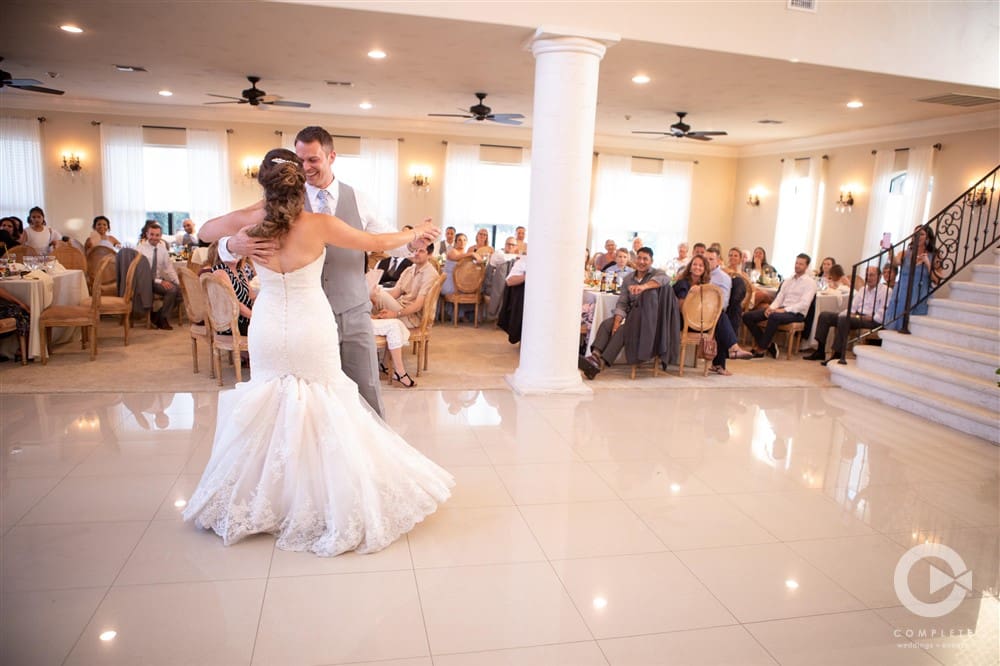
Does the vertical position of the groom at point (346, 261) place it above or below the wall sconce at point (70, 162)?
below

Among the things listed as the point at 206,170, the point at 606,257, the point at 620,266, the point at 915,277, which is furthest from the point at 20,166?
the point at 915,277

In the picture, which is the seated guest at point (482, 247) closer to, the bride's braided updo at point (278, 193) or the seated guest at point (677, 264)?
the seated guest at point (677, 264)

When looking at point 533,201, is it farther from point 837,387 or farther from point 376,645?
point 376,645

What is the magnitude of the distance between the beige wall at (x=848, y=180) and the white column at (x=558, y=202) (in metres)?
6.67

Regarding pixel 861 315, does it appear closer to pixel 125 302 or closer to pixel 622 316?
pixel 622 316

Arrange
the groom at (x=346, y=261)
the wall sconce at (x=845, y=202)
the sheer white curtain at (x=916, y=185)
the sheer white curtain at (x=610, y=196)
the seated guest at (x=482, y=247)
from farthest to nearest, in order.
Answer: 1. the sheer white curtain at (x=610, y=196)
2. the wall sconce at (x=845, y=202)
3. the seated guest at (x=482, y=247)
4. the sheer white curtain at (x=916, y=185)
5. the groom at (x=346, y=261)

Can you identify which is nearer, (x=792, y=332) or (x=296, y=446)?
(x=296, y=446)

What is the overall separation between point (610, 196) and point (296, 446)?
11692 mm

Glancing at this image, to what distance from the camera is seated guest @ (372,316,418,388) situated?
5707mm

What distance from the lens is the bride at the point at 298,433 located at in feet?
9.30

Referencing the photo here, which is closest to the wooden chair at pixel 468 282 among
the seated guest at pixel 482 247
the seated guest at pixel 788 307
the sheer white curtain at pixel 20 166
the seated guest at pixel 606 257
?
the seated guest at pixel 482 247

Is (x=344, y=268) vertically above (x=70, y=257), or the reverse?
(x=344, y=268)

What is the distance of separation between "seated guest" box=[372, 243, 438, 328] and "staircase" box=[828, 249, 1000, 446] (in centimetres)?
427

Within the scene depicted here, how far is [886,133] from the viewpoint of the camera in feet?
34.2
